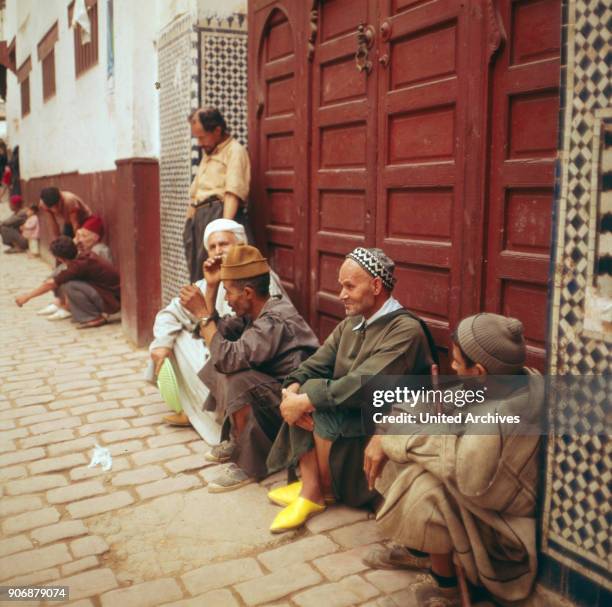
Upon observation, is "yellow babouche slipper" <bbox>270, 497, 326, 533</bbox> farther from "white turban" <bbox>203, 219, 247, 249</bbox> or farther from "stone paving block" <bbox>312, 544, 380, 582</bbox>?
"white turban" <bbox>203, 219, 247, 249</bbox>

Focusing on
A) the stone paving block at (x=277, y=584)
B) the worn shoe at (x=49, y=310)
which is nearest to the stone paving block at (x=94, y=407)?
the stone paving block at (x=277, y=584)

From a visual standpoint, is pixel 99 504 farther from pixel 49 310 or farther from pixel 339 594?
pixel 49 310

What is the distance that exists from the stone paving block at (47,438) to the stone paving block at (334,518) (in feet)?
6.29

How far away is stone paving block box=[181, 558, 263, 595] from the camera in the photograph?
116 inches

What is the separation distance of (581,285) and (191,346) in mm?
2831

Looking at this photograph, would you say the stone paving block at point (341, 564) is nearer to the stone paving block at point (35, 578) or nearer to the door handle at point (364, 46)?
the stone paving block at point (35, 578)

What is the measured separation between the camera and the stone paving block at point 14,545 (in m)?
3.28

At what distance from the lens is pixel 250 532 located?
3.43 m

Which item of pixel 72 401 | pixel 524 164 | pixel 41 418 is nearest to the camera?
pixel 524 164

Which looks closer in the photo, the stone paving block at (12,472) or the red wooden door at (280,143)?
the stone paving block at (12,472)

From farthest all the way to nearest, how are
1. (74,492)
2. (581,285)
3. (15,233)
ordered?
(15,233) → (74,492) → (581,285)

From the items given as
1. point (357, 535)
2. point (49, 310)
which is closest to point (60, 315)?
point (49, 310)

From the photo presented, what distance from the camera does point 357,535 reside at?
3369 mm

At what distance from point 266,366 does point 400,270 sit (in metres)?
0.88
